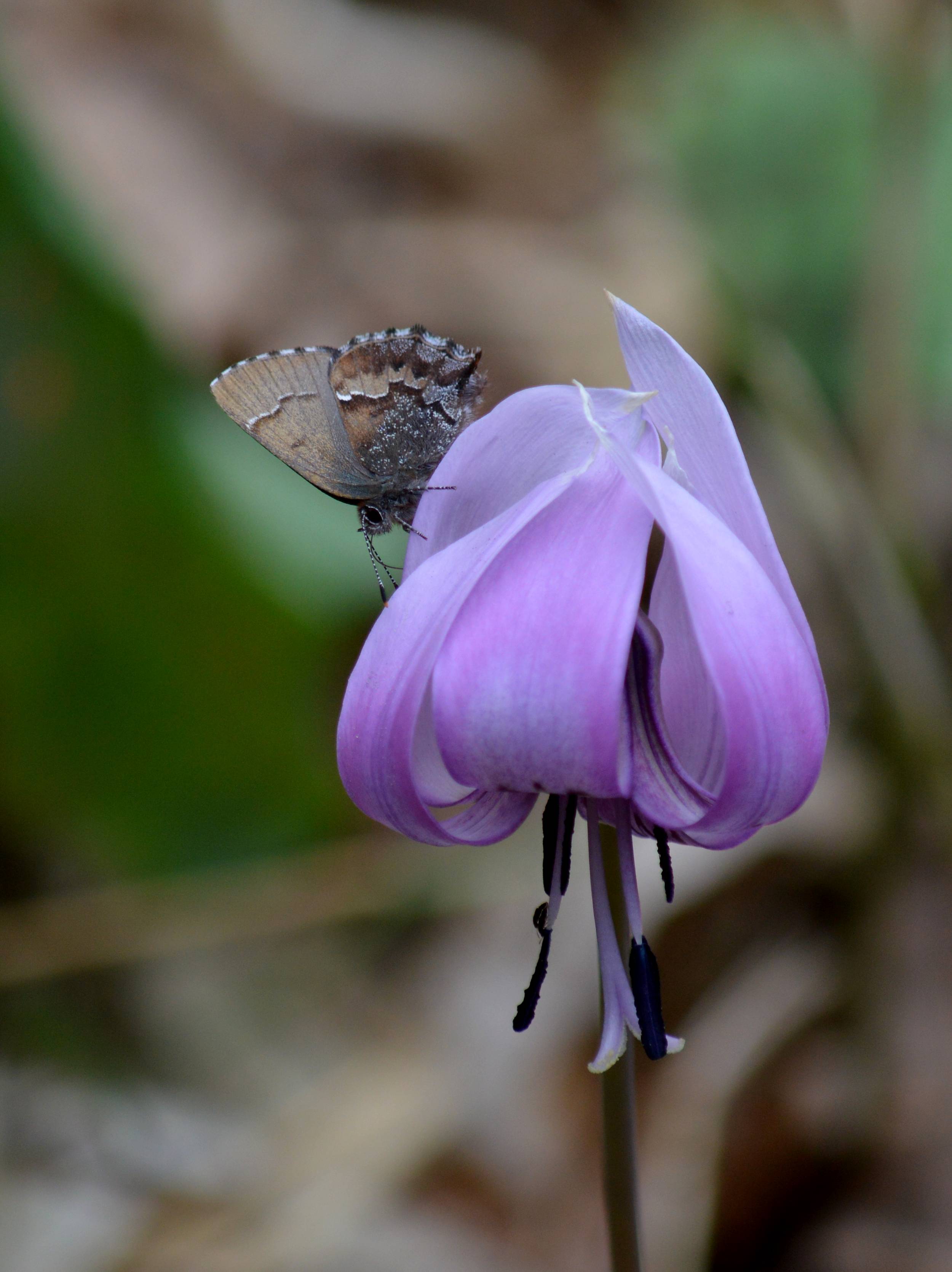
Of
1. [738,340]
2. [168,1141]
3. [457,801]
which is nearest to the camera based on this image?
[457,801]

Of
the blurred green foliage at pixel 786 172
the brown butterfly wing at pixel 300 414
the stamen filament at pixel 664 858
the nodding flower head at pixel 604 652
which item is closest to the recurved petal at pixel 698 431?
the nodding flower head at pixel 604 652

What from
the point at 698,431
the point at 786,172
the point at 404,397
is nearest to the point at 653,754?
the point at 698,431

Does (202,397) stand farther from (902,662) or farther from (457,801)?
(457,801)

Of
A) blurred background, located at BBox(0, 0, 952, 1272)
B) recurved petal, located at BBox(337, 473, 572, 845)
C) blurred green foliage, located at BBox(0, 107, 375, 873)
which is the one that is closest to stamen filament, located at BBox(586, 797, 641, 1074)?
recurved petal, located at BBox(337, 473, 572, 845)

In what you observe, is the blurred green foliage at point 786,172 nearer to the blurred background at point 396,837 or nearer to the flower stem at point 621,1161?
the blurred background at point 396,837

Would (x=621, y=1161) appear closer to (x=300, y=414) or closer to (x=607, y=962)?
(x=607, y=962)

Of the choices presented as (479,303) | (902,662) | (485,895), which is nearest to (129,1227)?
(485,895)

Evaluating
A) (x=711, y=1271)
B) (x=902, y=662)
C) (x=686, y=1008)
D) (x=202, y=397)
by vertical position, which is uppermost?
(x=202, y=397)
